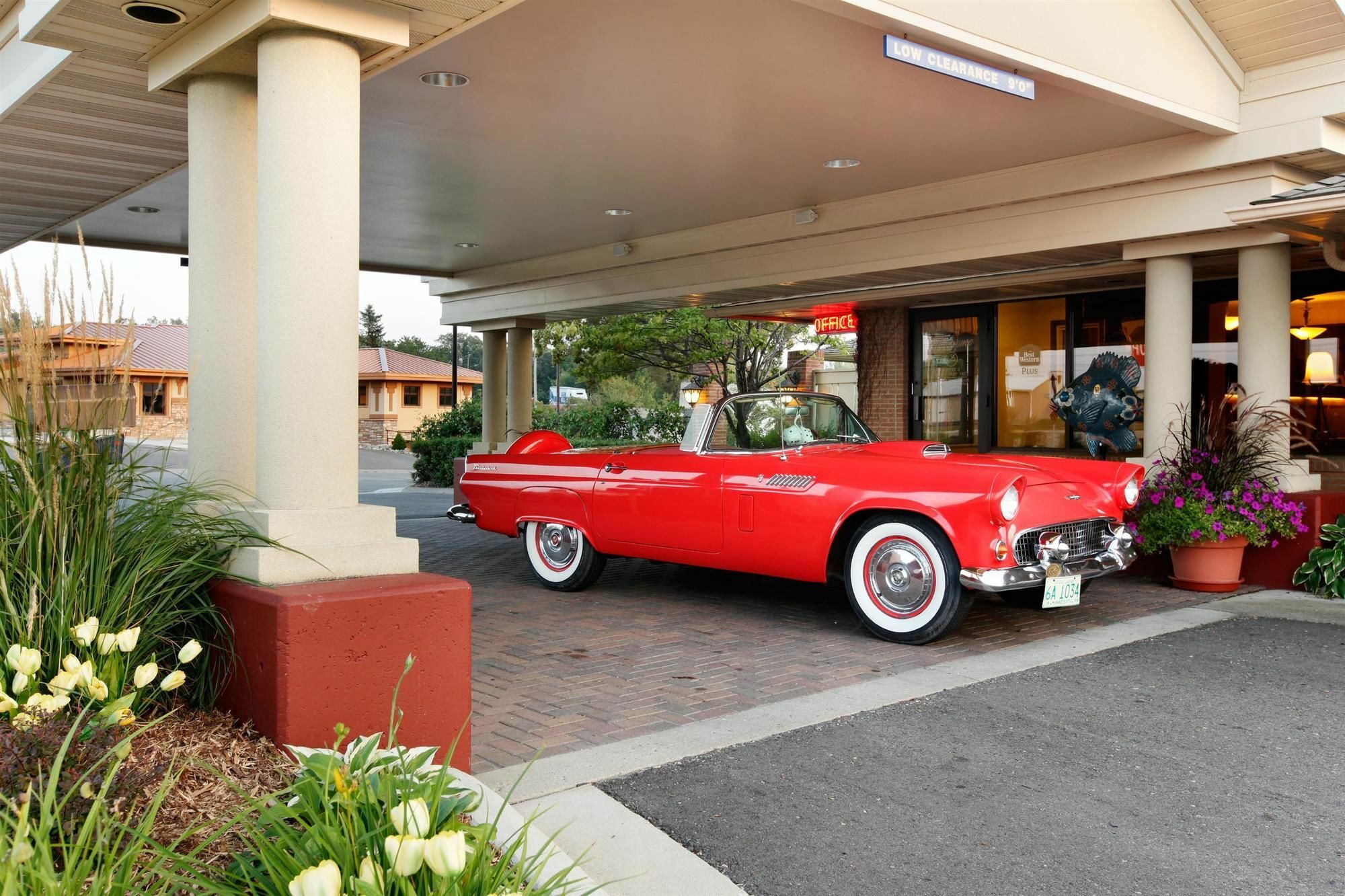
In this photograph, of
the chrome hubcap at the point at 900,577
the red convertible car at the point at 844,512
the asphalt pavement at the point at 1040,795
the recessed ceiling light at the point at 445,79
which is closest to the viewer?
the asphalt pavement at the point at 1040,795

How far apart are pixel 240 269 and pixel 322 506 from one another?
1.27 m

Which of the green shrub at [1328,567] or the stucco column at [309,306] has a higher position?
the stucco column at [309,306]

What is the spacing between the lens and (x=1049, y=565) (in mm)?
5906

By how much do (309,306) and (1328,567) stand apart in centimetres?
756

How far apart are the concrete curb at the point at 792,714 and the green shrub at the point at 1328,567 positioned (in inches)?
65.5

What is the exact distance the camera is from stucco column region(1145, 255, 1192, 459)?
846 cm

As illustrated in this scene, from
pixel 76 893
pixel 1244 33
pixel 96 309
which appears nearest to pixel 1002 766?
pixel 76 893

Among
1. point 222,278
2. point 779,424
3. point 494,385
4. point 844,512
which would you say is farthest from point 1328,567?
point 494,385

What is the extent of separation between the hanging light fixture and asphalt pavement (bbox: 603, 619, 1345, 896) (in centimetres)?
620

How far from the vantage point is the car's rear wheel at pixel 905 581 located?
19.6 feet

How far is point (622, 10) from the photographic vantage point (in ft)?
17.9

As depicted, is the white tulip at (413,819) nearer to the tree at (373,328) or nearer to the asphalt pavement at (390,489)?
the asphalt pavement at (390,489)

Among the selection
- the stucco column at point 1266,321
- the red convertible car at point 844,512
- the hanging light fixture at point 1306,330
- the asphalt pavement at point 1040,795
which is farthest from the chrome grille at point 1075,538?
the hanging light fixture at point 1306,330

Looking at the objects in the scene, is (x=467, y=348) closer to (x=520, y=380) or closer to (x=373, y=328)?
(x=373, y=328)
